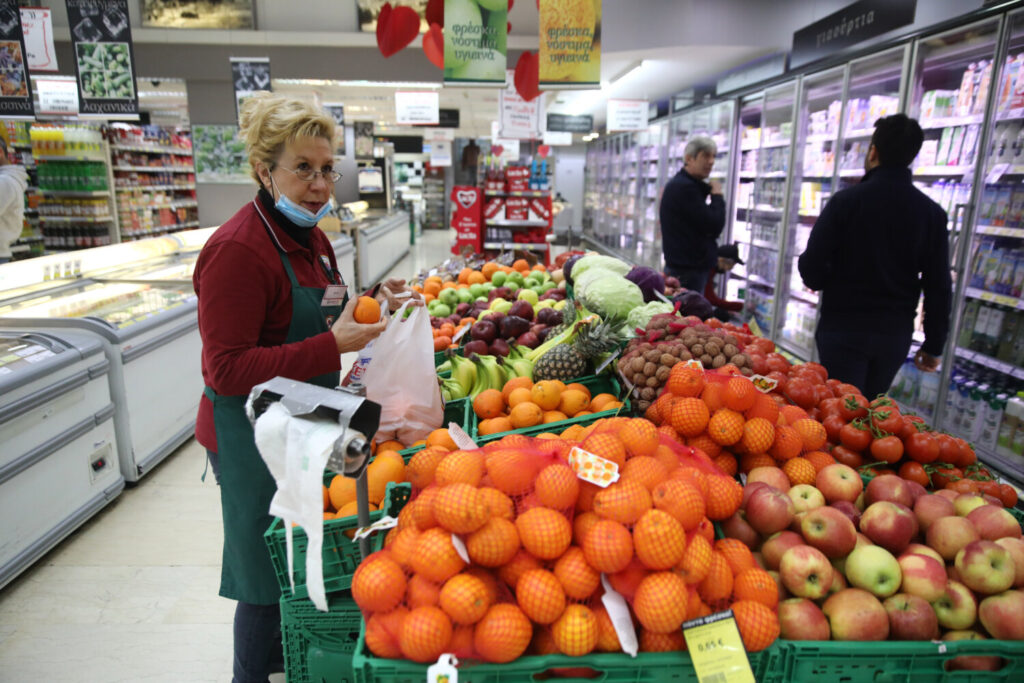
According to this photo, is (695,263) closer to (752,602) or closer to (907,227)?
(907,227)

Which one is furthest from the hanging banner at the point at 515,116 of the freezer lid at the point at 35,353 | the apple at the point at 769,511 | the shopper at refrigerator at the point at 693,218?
the apple at the point at 769,511

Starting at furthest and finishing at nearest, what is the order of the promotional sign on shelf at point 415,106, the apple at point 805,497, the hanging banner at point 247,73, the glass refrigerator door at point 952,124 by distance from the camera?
the promotional sign on shelf at point 415,106 < the hanging banner at point 247,73 < the glass refrigerator door at point 952,124 < the apple at point 805,497

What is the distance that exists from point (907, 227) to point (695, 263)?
217 centimetres

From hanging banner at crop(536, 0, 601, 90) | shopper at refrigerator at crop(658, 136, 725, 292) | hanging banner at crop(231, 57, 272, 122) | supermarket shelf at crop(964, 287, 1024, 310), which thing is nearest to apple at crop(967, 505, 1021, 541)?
supermarket shelf at crop(964, 287, 1024, 310)

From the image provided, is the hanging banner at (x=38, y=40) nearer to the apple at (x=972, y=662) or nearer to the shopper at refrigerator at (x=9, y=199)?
the shopper at refrigerator at (x=9, y=199)

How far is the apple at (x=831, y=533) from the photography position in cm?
136

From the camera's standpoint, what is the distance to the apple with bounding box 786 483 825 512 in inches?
59.4

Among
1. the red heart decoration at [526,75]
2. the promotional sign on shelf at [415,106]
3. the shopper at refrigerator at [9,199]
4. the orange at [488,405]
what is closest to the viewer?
the orange at [488,405]

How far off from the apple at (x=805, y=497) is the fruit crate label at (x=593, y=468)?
0.55m

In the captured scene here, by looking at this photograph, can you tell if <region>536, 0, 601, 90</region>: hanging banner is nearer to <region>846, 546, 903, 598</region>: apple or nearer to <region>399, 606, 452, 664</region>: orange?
<region>846, 546, 903, 598</region>: apple

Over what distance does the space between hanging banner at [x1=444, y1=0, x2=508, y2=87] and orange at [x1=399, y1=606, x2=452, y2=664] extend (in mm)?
4420

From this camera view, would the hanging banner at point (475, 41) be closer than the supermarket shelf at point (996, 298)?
No

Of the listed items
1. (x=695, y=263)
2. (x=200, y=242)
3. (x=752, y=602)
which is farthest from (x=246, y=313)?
(x=200, y=242)

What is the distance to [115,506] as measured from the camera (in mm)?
3518
